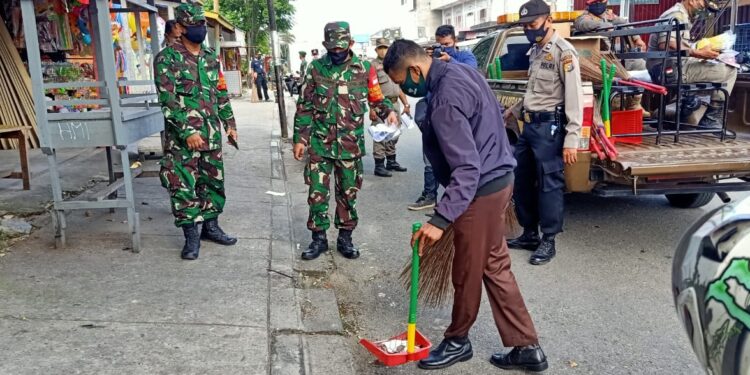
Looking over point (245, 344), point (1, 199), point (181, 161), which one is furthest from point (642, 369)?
point (1, 199)

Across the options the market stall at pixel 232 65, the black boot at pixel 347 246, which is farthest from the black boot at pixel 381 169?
the market stall at pixel 232 65

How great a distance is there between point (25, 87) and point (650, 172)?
8.19m

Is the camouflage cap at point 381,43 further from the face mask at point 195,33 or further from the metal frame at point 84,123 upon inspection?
the metal frame at point 84,123

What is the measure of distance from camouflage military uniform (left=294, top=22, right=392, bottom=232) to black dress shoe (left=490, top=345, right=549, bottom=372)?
189cm

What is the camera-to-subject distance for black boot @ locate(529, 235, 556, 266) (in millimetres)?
4727

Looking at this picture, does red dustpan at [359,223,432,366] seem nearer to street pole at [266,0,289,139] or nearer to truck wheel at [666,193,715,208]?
truck wheel at [666,193,715,208]

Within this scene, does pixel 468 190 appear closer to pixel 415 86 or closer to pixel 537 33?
pixel 415 86

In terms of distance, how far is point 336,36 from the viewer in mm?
4449

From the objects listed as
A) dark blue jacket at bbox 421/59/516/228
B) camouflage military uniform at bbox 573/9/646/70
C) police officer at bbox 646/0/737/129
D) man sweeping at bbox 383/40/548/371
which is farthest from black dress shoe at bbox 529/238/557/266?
camouflage military uniform at bbox 573/9/646/70

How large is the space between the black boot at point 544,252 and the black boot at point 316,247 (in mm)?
1585

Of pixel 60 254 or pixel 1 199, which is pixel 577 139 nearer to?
pixel 60 254

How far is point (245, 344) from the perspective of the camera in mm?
3229

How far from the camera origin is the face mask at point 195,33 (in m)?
4.40

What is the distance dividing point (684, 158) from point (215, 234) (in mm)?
3562
